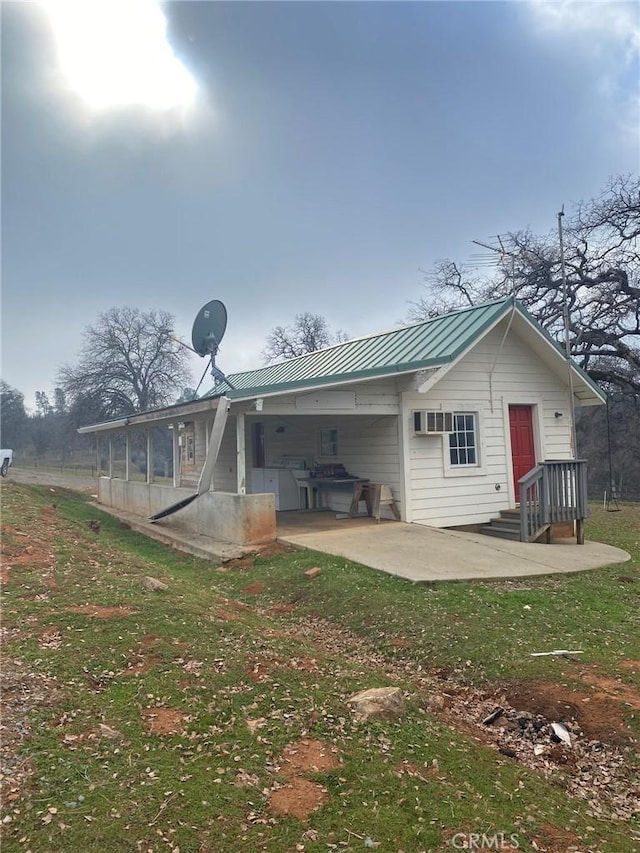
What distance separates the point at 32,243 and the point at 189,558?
7702 mm

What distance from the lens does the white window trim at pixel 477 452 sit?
11586 millimetres

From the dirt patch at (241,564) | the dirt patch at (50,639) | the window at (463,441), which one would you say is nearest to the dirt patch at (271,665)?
the dirt patch at (50,639)

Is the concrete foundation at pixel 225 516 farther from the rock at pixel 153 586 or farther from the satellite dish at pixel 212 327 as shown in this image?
the rock at pixel 153 586

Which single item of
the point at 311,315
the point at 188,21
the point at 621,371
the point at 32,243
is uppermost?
the point at 311,315

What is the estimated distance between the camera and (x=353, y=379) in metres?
9.92

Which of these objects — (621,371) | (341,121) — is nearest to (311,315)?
(621,371)

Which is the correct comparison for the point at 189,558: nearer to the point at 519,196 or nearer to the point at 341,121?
the point at 341,121

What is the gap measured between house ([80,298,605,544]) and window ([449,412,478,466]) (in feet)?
0.08

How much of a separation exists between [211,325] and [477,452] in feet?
20.5

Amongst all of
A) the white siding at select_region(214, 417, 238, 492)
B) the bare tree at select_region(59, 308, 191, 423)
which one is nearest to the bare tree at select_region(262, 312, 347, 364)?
the bare tree at select_region(59, 308, 191, 423)

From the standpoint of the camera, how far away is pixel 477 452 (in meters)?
12.0

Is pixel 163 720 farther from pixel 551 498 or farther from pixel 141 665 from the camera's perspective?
pixel 551 498

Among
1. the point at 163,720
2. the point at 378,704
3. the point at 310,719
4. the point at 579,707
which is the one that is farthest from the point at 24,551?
the point at 579,707

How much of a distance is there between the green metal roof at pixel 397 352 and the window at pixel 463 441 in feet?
5.37
